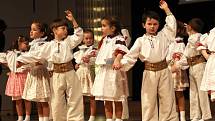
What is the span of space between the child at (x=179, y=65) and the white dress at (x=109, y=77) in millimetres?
921

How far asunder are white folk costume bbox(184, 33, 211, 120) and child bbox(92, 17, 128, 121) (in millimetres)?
1060

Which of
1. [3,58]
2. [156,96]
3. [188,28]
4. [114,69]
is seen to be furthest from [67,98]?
[3,58]

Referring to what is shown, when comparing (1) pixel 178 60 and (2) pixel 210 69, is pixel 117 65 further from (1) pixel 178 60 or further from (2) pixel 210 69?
(1) pixel 178 60

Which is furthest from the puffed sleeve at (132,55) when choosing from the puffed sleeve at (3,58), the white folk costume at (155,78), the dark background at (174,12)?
the dark background at (174,12)

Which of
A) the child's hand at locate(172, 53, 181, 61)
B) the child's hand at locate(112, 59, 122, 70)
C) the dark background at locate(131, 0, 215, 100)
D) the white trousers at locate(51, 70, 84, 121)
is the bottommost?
the white trousers at locate(51, 70, 84, 121)

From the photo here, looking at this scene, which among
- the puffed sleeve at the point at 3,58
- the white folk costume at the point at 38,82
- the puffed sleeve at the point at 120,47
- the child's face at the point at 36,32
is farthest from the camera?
the puffed sleeve at the point at 3,58

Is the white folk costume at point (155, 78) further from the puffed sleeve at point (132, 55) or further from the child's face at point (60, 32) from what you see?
the child's face at point (60, 32)

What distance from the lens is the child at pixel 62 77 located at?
6.59 m

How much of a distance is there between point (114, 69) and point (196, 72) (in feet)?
4.59

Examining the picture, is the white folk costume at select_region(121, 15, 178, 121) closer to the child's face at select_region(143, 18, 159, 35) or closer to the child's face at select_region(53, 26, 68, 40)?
the child's face at select_region(143, 18, 159, 35)

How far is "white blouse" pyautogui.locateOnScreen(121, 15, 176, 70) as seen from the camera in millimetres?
5984

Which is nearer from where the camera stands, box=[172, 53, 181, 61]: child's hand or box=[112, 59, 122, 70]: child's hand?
box=[112, 59, 122, 70]: child's hand

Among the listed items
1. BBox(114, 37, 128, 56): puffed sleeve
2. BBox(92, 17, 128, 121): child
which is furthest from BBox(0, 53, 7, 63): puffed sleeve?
BBox(114, 37, 128, 56): puffed sleeve

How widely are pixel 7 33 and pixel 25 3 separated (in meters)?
0.62
